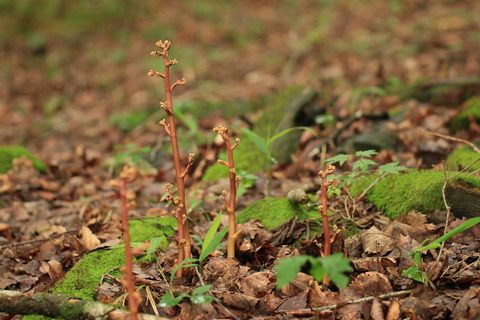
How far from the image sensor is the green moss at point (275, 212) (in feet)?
9.24

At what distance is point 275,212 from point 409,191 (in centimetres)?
88

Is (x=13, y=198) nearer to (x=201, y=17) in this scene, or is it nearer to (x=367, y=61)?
(x=367, y=61)

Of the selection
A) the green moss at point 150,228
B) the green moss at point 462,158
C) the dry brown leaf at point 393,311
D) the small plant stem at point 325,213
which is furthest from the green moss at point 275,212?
the green moss at point 462,158

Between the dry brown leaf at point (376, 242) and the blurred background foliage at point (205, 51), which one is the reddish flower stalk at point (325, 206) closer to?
the dry brown leaf at point (376, 242)

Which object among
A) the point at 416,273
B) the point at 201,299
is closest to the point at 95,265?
the point at 201,299

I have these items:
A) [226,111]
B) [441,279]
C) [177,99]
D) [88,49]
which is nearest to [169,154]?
[226,111]

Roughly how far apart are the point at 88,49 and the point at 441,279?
11.0 m

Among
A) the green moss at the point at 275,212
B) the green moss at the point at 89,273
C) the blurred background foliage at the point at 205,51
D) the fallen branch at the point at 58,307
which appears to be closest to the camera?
the fallen branch at the point at 58,307

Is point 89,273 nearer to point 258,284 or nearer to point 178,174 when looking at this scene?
Answer: point 178,174

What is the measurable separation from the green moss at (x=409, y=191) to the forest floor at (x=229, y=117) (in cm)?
9

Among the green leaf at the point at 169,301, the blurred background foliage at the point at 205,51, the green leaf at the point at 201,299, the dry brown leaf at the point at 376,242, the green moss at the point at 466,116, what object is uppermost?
the blurred background foliage at the point at 205,51

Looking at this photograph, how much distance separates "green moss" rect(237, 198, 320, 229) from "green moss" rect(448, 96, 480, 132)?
2292 millimetres

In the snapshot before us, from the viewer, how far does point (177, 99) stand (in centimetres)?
749

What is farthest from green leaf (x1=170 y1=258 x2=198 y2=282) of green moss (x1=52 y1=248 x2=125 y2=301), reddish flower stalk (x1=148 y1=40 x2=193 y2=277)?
green moss (x1=52 y1=248 x2=125 y2=301)
